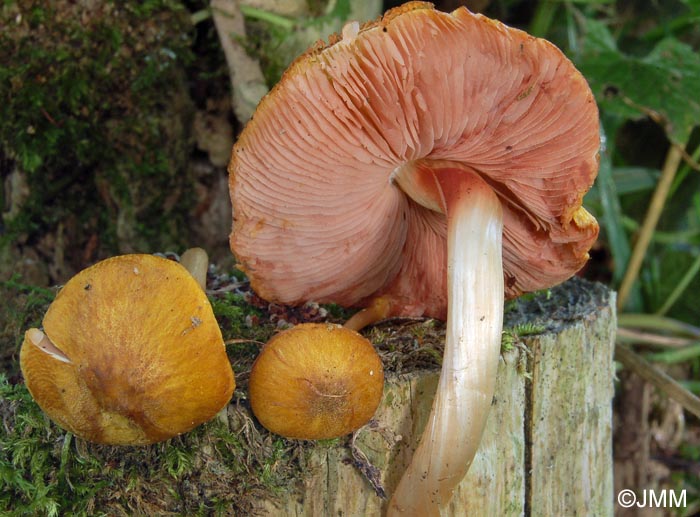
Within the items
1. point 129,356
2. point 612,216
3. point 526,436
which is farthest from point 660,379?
point 129,356

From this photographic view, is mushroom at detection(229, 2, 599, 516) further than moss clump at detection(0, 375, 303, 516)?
No

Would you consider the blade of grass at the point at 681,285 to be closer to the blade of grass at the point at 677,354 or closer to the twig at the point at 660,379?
the blade of grass at the point at 677,354

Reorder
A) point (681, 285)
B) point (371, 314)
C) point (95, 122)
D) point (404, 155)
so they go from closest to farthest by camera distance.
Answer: point (404, 155) < point (371, 314) < point (95, 122) < point (681, 285)

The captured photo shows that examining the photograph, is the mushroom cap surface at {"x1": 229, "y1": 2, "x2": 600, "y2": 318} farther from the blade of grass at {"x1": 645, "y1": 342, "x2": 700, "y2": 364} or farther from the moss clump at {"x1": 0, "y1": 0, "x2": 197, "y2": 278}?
the blade of grass at {"x1": 645, "y1": 342, "x2": 700, "y2": 364}

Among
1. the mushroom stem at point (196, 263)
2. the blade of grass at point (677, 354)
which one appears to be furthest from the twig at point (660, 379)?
the mushroom stem at point (196, 263)

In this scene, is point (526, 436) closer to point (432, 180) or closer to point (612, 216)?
point (432, 180)

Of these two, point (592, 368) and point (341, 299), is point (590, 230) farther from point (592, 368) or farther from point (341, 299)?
point (341, 299)

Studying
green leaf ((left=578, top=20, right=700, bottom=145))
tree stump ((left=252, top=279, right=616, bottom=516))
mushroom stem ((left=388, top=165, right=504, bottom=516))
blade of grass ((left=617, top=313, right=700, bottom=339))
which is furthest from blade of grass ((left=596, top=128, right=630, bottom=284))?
mushroom stem ((left=388, top=165, right=504, bottom=516))
